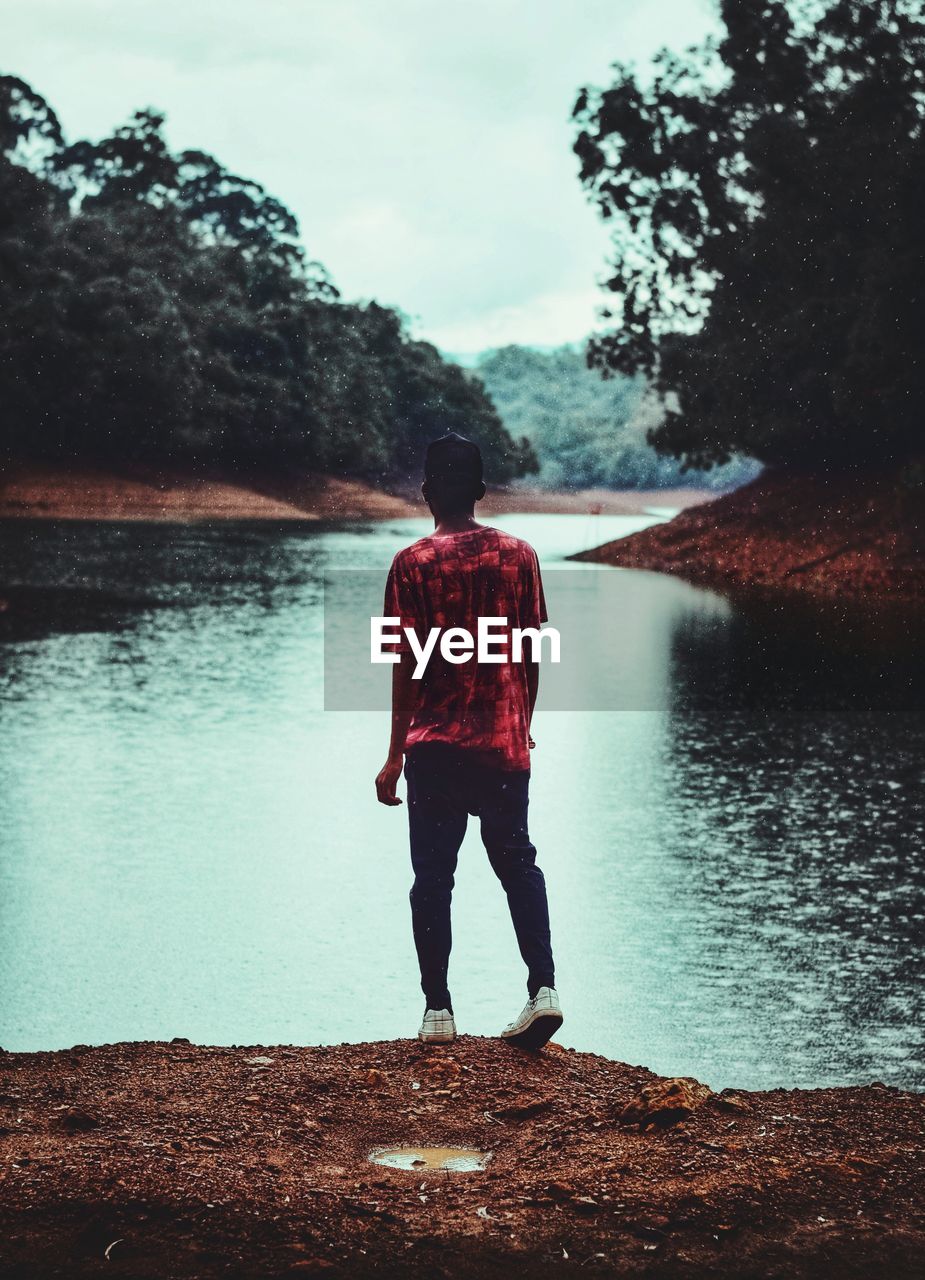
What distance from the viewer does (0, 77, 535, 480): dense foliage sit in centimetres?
5128

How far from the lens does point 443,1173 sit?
426 centimetres

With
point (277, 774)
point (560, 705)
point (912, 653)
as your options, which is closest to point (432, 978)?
point (277, 774)

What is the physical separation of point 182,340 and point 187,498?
16.7 feet

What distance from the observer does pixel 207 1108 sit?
185 inches

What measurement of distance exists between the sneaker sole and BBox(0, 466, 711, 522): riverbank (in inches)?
1782

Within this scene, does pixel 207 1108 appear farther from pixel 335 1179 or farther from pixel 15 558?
pixel 15 558

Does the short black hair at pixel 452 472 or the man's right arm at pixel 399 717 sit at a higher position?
the short black hair at pixel 452 472

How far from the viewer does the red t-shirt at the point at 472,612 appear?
4.84 metres

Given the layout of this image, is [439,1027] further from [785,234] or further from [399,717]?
[785,234]

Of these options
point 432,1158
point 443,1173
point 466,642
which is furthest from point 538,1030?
point 466,642

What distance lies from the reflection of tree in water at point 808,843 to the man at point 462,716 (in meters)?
1.96
